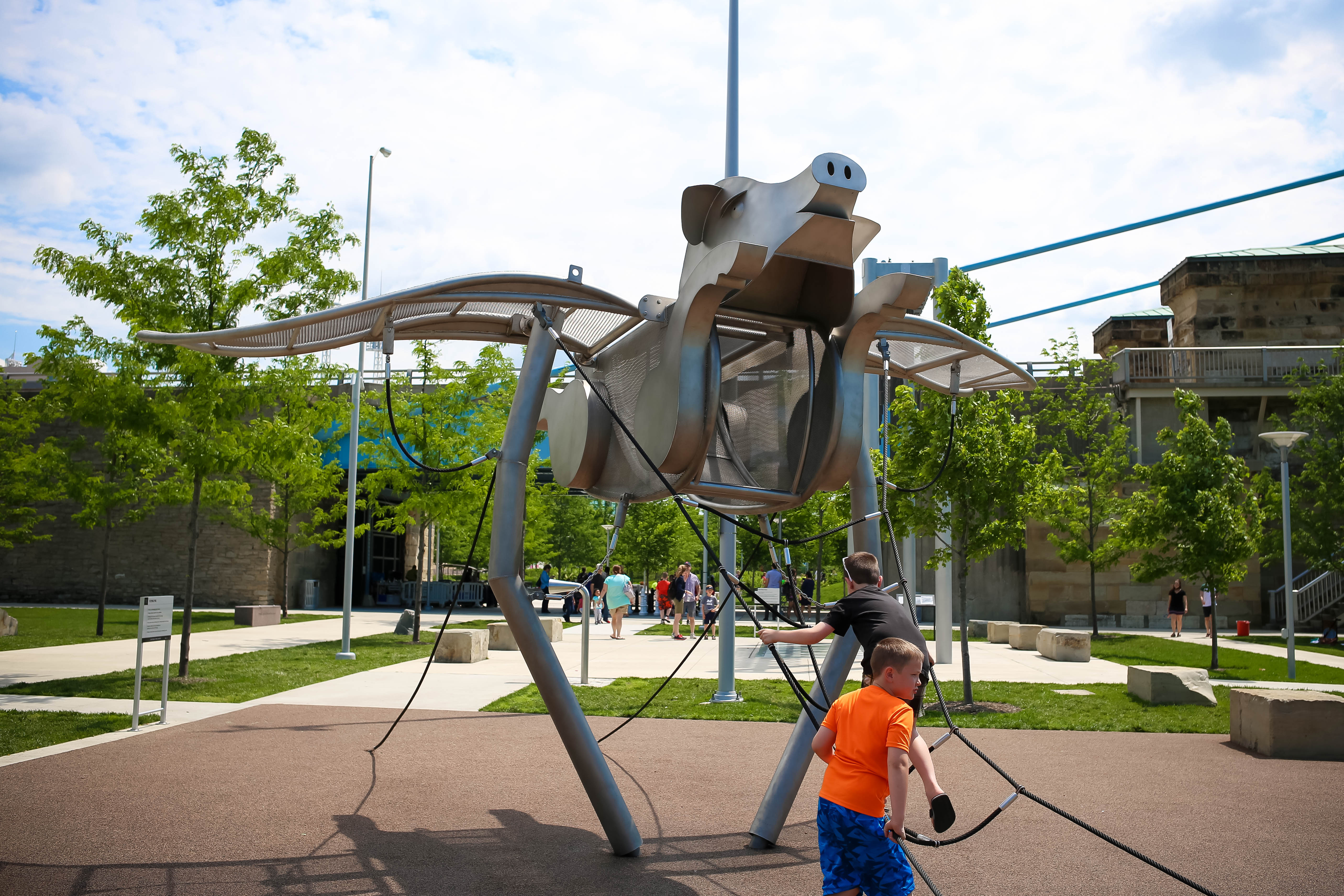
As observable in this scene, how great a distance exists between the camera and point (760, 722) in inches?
468

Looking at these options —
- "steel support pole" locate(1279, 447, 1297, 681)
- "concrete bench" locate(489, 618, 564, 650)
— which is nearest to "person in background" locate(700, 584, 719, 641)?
"concrete bench" locate(489, 618, 564, 650)

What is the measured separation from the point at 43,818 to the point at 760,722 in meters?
7.50

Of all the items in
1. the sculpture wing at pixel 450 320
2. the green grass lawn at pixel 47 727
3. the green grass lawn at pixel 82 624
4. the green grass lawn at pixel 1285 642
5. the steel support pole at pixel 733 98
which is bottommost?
the green grass lawn at pixel 82 624

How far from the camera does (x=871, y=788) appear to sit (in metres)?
4.32

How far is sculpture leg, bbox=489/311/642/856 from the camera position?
6.30 m

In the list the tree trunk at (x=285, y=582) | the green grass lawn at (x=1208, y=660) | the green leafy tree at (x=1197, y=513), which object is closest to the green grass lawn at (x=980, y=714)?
the green grass lawn at (x=1208, y=660)

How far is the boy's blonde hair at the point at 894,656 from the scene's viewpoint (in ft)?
14.3

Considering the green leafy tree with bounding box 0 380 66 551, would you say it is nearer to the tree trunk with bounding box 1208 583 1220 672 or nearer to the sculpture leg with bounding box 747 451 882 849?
the sculpture leg with bounding box 747 451 882 849

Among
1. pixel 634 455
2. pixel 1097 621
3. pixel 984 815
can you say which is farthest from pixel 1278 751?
pixel 1097 621

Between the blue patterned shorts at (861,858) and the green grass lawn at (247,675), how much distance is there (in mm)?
9435

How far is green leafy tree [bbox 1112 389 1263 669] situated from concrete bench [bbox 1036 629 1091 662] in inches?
90.5

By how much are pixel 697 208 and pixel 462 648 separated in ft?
43.7

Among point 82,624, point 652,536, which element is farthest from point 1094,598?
point 82,624

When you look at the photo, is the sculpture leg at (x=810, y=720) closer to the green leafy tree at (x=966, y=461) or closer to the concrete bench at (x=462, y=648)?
the green leafy tree at (x=966, y=461)
